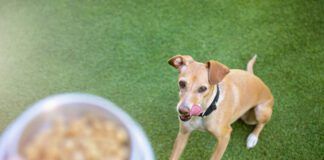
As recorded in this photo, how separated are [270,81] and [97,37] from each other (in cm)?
117

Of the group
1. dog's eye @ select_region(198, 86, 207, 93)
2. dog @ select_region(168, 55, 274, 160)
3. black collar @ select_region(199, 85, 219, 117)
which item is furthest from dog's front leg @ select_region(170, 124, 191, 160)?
dog's eye @ select_region(198, 86, 207, 93)

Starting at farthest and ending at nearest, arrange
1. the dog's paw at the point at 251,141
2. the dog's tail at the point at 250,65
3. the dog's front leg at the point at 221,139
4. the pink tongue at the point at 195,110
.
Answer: the dog's tail at the point at 250,65 < the dog's paw at the point at 251,141 < the dog's front leg at the point at 221,139 < the pink tongue at the point at 195,110

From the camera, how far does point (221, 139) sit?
8.14 feet

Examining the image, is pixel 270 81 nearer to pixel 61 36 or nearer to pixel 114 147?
pixel 61 36

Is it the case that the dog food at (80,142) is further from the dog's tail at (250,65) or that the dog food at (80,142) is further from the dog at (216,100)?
the dog's tail at (250,65)

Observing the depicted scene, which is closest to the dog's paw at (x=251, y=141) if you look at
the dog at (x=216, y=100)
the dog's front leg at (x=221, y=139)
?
the dog at (x=216, y=100)

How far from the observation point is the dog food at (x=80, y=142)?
2.78 feet

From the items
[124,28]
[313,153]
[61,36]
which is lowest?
[313,153]

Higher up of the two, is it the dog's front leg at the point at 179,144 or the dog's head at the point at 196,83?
the dog's head at the point at 196,83

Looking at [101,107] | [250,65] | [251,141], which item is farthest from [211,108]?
[101,107]

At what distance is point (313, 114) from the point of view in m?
2.94

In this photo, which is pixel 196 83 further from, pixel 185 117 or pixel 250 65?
pixel 250 65

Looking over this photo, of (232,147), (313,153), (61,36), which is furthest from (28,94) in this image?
(313,153)

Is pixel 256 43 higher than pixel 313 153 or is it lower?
higher
